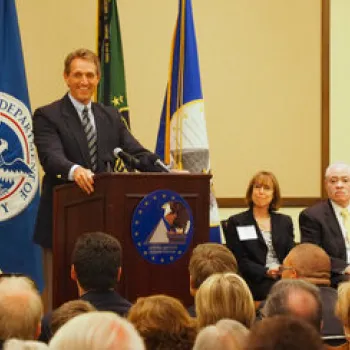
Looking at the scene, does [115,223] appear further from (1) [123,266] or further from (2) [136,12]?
(2) [136,12]

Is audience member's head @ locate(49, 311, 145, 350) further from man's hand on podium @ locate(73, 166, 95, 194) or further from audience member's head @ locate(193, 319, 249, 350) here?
man's hand on podium @ locate(73, 166, 95, 194)

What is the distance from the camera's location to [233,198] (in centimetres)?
716

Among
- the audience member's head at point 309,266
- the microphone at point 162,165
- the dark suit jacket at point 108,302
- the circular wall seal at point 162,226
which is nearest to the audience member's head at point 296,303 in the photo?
the dark suit jacket at point 108,302

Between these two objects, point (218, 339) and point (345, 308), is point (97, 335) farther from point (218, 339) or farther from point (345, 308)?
point (345, 308)

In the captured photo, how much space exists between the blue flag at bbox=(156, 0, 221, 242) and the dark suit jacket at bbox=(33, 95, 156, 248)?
149 centimetres

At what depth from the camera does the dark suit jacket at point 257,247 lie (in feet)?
19.0

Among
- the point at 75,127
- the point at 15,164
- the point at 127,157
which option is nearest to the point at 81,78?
the point at 75,127

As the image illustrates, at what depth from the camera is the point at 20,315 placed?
287cm

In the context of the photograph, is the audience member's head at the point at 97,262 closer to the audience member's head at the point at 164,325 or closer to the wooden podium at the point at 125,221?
the wooden podium at the point at 125,221

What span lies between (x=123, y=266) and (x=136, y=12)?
3324mm

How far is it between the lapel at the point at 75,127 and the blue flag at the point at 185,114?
1606 millimetres

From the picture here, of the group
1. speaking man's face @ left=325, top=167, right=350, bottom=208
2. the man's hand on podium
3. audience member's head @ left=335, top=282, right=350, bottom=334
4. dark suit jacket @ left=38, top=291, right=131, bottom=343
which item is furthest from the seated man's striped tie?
speaking man's face @ left=325, top=167, right=350, bottom=208

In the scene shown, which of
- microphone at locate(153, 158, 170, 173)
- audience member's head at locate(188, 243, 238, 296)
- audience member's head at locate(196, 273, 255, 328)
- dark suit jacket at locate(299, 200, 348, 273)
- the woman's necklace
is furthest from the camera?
the woman's necklace

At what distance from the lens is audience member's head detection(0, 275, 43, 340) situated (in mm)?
2855
